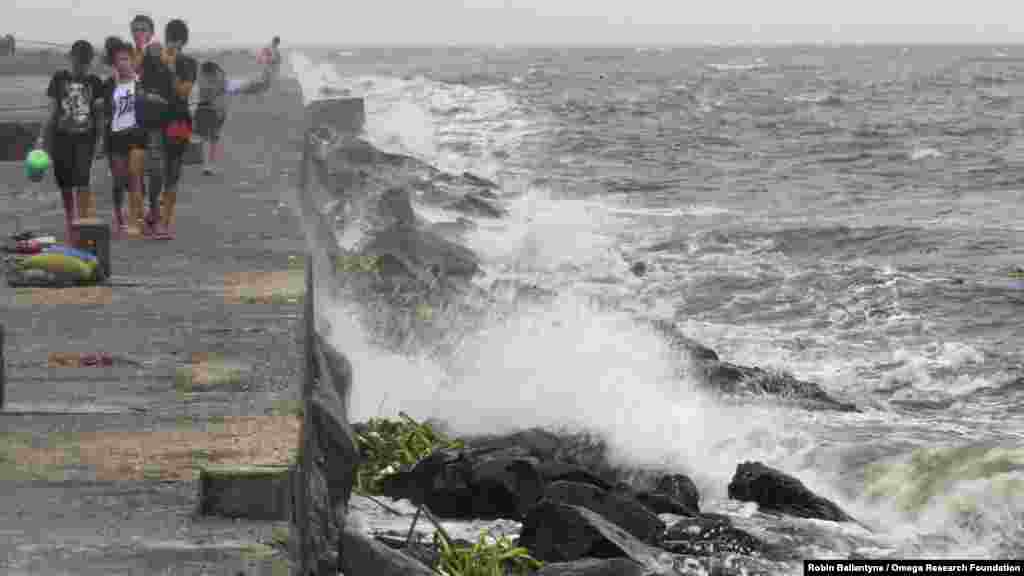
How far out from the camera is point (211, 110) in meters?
18.1

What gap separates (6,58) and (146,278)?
3878 cm

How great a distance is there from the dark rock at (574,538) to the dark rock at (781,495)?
1.74 meters

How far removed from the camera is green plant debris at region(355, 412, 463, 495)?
8.91 meters

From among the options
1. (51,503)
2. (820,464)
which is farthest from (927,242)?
(51,503)

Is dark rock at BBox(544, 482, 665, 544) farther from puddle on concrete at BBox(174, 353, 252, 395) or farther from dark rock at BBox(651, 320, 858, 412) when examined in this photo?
dark rock at BBox(651, 320, 858, 412)

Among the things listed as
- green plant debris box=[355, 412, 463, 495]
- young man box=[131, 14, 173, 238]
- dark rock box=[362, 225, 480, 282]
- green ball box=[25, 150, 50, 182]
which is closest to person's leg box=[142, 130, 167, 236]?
young man box=[131, 14, 173, 238]

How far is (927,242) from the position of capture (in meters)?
21.9

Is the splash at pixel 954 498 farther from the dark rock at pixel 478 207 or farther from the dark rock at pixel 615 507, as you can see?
the dark rock at pixel 478 207

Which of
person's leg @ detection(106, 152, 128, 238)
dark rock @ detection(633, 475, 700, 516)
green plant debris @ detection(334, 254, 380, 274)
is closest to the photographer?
dark rock @ detection(633, 475, 700, 516)

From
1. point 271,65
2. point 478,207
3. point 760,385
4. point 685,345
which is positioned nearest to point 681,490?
point 760,385

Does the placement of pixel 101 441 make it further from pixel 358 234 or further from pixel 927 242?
pixel 927 242

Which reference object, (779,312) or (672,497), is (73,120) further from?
(779,312)

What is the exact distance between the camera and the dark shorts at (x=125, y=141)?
1218 centimetres

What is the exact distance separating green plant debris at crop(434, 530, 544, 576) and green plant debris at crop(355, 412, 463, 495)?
63.2 inches
